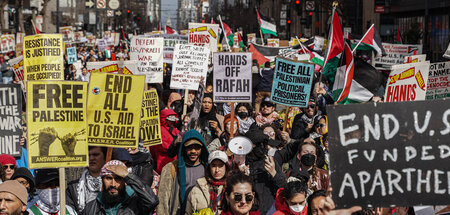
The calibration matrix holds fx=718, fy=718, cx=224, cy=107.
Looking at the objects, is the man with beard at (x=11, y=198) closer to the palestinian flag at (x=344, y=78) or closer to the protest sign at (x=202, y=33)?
the palestinian flag at (x=344, y=78)

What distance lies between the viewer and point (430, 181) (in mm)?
4281

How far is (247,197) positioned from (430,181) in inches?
62.4

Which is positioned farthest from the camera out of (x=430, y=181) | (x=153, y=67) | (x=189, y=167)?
(x=153, y=67)

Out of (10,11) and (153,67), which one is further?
(10,11)

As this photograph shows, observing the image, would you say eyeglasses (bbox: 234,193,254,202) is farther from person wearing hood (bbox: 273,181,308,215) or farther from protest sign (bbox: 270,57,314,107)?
protest sign (bbox: 270,57,314,107)

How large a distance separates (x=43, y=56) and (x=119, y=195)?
4.74m

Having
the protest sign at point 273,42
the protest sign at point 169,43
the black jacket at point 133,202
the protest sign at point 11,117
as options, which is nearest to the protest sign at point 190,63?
the protest sign at point 169,43

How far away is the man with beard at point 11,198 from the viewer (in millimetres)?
5074

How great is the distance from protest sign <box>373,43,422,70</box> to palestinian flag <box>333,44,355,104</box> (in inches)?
288

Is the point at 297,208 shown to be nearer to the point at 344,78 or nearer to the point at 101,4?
the point at 344,78

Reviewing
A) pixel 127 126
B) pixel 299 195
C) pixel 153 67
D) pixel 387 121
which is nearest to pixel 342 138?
pixel 387 121

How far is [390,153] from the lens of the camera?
4.31 meters

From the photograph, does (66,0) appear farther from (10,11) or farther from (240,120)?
(240,120)

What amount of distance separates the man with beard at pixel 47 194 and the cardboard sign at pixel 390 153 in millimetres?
2530
